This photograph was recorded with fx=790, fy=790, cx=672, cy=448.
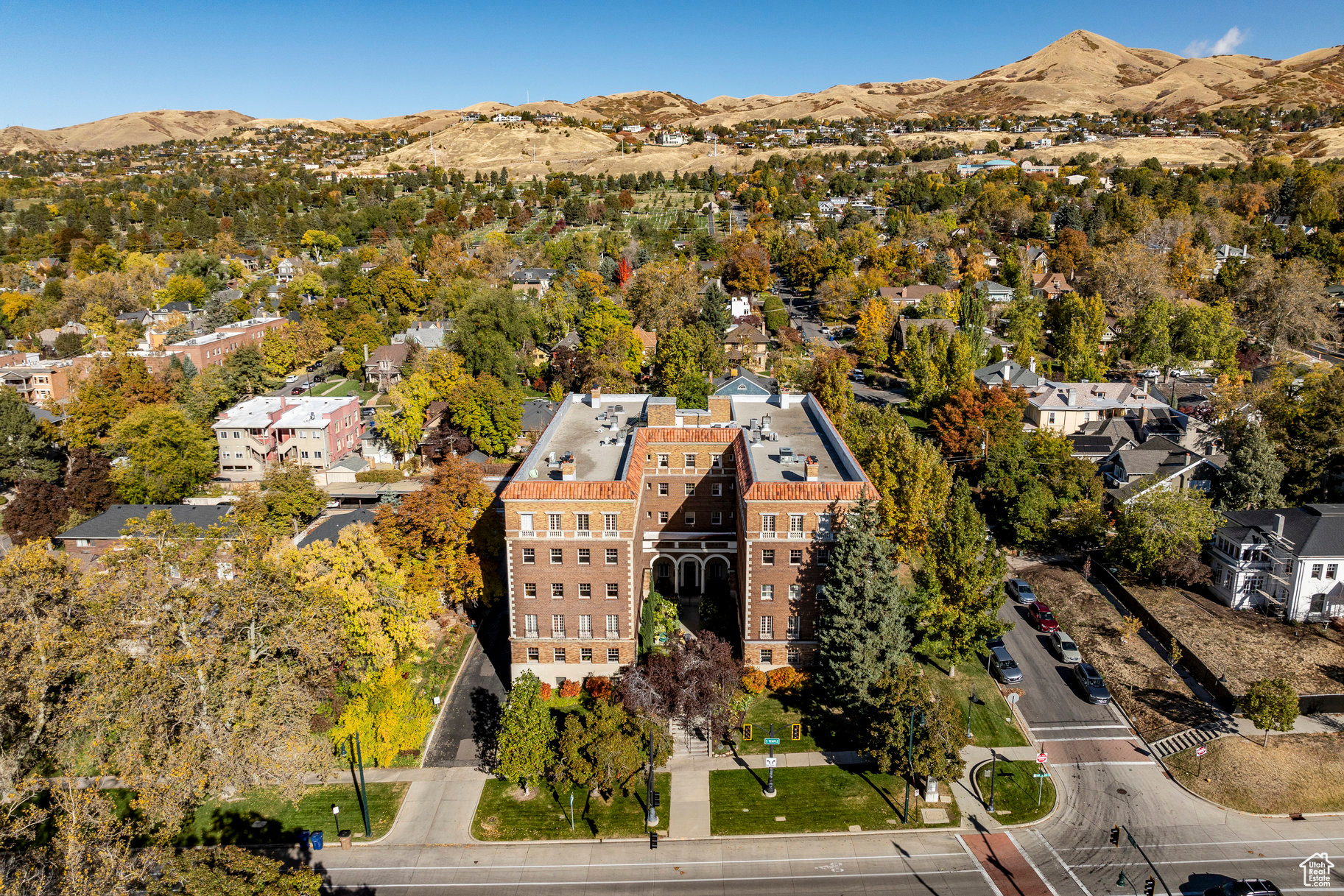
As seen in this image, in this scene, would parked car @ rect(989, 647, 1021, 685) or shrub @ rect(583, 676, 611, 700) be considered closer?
shrub @ rect(583, 676, 611, 700)

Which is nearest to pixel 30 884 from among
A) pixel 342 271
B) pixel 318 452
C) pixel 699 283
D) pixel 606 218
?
pixel 318 452

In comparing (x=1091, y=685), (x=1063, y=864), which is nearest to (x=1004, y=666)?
(x=1091, y=685)

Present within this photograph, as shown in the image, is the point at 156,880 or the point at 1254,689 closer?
the point at 156,880

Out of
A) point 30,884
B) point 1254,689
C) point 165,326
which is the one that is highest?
point 165,326

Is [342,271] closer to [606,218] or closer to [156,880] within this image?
[606,218]

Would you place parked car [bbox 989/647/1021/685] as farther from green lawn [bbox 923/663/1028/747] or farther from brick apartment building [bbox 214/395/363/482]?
brick apartment building [bbox 214/395/363/482]

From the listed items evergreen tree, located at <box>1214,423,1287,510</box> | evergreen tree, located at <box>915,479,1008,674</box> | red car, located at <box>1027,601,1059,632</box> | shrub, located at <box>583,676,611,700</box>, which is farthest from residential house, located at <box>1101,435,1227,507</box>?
shrub, located at <box>583,676,611,700</box>

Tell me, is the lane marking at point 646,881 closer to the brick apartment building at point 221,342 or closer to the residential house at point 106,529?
the residential house at point 106,529
